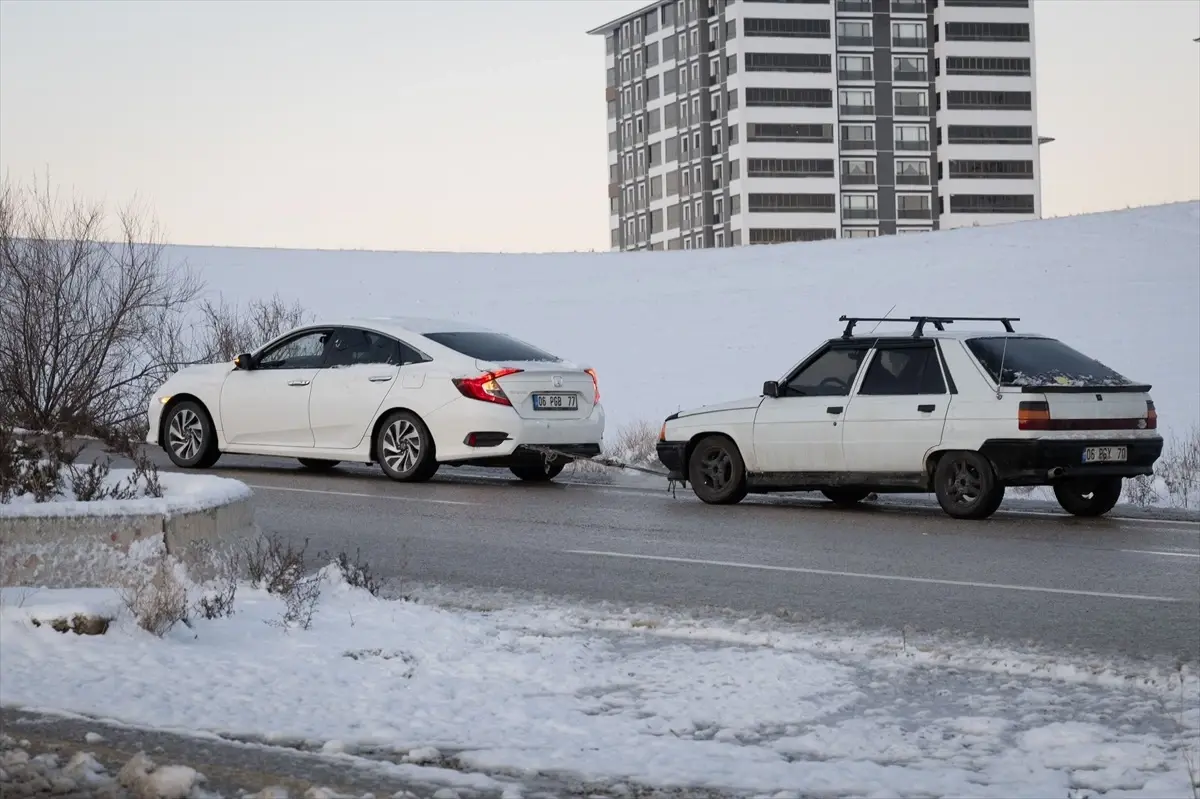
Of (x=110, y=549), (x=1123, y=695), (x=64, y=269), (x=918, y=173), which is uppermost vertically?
(x=918, y=173)

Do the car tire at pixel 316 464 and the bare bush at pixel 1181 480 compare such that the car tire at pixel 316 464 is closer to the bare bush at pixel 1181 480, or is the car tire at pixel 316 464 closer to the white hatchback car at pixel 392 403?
the white hatchback car at pixel 392 403

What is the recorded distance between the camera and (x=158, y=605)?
25.3 feet

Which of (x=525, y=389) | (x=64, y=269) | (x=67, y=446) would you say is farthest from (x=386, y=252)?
(x=67, y=446)

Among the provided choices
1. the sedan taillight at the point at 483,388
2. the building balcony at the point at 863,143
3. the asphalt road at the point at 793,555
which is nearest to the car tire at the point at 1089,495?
the asphalt road at the point at 793,555

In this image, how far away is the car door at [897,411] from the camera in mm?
14328

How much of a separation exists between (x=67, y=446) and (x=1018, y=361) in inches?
309

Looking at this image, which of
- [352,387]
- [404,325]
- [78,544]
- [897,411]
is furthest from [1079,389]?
[78,544]

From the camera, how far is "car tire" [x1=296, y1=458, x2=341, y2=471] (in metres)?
19.1

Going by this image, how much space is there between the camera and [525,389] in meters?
16.9

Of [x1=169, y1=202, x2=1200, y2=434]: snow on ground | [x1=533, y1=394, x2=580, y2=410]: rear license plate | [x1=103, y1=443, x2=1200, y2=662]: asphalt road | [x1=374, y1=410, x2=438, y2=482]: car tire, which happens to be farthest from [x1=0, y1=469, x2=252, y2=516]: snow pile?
[x1=169, y1=202, x2=1200, y2=434]: snow on ground

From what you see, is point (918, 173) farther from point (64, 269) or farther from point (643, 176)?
point (64, 269)

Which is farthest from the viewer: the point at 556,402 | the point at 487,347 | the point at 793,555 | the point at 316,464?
the point at 316,464

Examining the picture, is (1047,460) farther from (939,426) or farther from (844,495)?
(844,495)

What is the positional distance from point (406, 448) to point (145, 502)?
835cm
